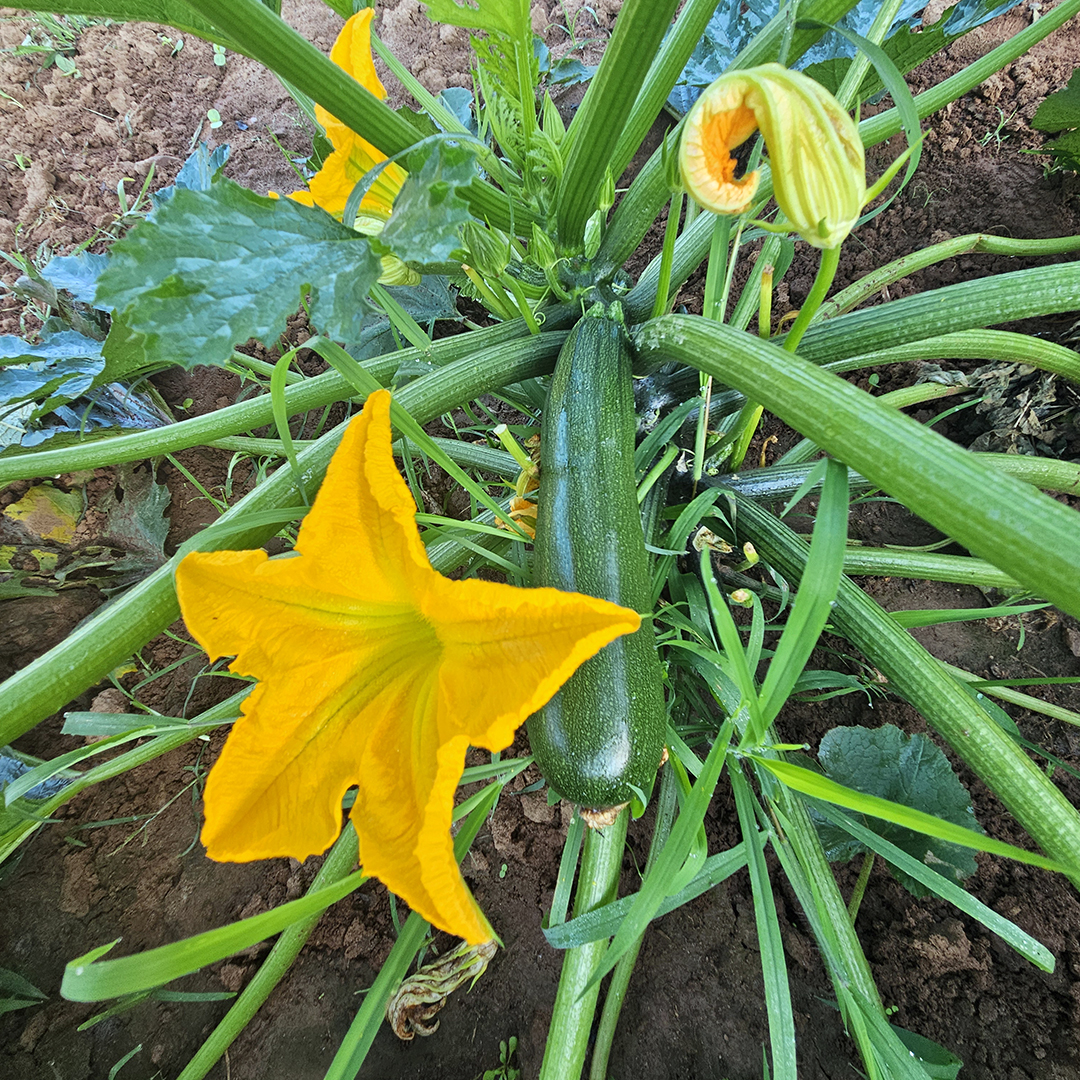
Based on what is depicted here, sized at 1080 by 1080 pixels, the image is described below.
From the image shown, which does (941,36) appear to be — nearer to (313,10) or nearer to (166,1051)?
(313,10)

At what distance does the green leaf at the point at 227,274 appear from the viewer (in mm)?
760

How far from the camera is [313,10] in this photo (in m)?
2.31

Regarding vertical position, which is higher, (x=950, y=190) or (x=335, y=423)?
(x=950, y=190)

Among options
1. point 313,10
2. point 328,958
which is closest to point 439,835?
point 328,958

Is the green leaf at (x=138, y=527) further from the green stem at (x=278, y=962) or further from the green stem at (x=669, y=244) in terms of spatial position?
the green stem at (x=669, y=244)

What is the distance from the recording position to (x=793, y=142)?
69cm

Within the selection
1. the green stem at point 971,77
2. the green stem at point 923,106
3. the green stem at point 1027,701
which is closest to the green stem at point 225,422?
the green stem at point 923,106

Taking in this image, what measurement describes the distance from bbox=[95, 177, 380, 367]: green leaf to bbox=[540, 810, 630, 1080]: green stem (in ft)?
2.91

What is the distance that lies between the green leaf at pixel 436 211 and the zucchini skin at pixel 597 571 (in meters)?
0.35

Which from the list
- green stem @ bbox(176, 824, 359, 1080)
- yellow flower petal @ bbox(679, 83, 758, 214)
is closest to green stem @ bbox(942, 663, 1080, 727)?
yellow flower petal @ bbox(679, 83, 758, 214)

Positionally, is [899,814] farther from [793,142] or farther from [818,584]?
[793,142]

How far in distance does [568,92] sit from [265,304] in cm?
181

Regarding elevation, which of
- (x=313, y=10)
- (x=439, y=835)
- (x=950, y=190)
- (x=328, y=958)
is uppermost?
(x=313, y=10)

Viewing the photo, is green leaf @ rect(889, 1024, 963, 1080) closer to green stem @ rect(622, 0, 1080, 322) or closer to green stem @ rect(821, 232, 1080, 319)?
green stem @ rect(622, 0, 1080, 322)
